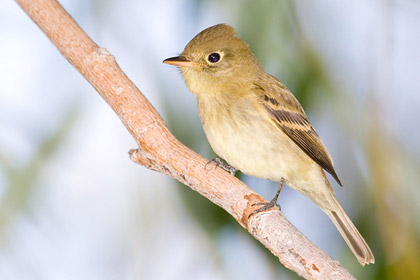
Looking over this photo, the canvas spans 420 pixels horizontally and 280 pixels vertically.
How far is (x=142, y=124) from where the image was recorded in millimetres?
2109

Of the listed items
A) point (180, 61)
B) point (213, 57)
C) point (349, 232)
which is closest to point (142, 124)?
point (180, 61)

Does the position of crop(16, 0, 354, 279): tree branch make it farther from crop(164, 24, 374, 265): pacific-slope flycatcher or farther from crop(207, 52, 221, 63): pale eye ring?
crop(207, 52, 221, 63): pale eye ring

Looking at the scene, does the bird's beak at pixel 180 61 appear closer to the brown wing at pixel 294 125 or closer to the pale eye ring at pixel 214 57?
the pale eye ring at pixel 214 57

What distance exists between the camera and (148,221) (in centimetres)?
249

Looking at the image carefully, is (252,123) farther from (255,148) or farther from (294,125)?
(294,125)

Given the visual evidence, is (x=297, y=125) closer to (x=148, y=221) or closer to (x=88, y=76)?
(x=148, y=221)

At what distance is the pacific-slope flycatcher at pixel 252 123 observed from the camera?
273 centimetres

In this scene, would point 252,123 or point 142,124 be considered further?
point 252,123

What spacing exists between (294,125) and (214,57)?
56cm

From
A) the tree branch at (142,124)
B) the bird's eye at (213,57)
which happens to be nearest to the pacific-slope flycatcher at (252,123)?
the bird's eye at (213,57)

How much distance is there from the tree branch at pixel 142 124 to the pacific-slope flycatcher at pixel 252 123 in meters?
0.59

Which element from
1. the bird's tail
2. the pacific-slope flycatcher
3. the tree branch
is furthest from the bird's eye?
the bird's tail

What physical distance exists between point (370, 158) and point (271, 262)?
67cm

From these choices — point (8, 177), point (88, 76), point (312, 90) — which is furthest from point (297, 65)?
point (8, 177)
